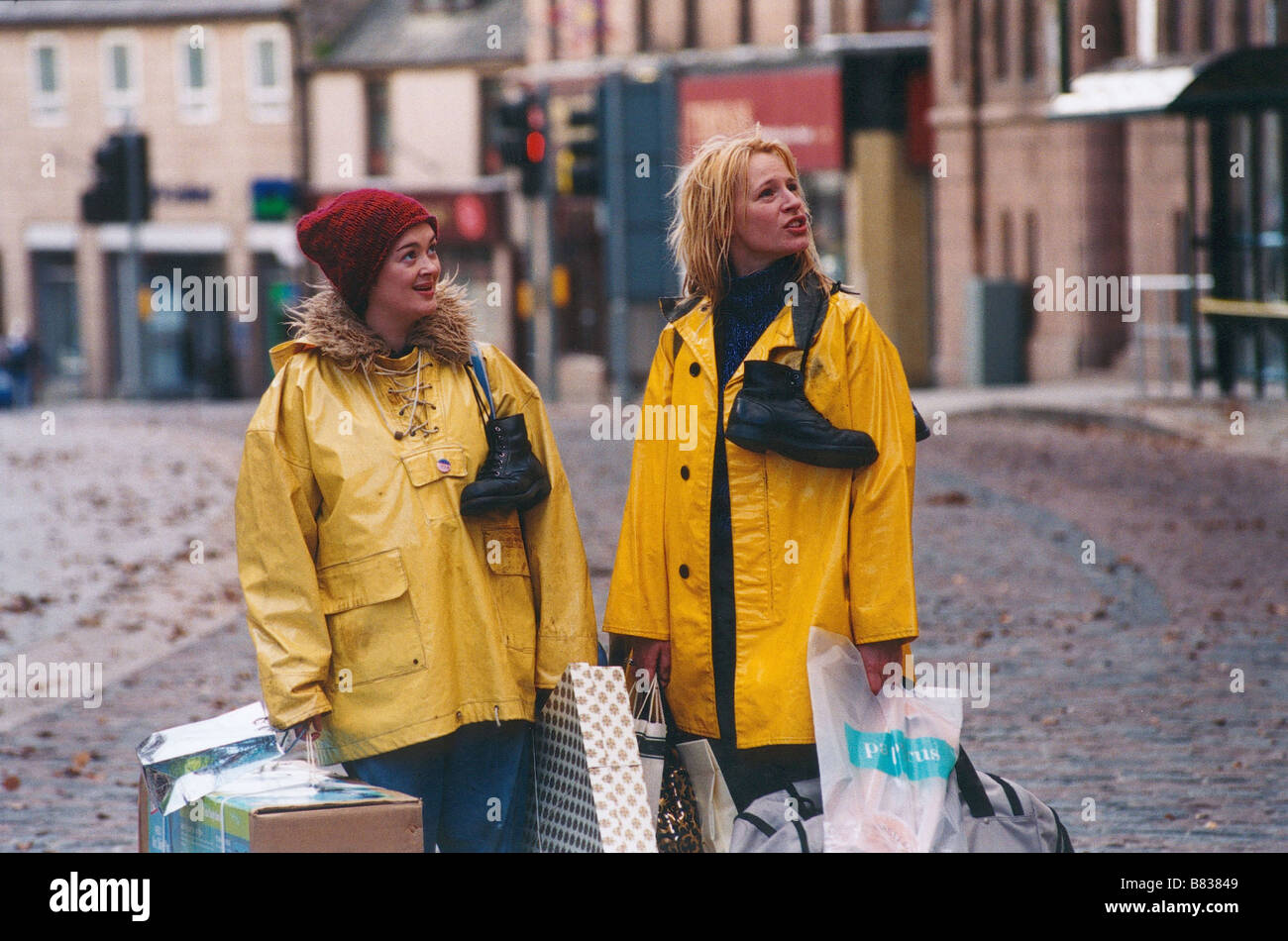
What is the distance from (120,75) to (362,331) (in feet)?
149

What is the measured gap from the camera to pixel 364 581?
396 cm

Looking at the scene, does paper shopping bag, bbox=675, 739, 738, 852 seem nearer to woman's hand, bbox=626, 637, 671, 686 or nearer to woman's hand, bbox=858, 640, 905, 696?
woman's hand, bbox=626, 637, 671, 686

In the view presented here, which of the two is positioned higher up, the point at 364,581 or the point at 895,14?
the point at 895,14

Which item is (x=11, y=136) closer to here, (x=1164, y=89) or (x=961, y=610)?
(x=1164, y=89)

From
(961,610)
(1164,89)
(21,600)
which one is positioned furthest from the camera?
(1164,89)

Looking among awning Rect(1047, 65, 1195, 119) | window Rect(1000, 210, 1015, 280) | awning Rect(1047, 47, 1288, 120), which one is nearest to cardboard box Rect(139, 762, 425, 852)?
awning Rect(1047, 47, 1288, 120)

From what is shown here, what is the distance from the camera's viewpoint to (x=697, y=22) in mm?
35281

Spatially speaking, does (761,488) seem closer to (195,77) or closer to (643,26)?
(643,26)

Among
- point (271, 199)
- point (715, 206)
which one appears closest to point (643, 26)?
point (271, 199)

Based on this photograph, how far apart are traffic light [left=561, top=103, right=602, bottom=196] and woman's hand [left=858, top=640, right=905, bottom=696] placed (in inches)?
655

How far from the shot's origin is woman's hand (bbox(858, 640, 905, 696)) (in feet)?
13.1
